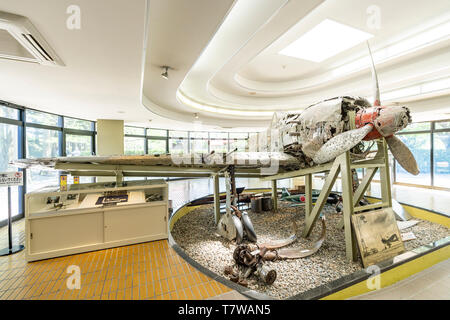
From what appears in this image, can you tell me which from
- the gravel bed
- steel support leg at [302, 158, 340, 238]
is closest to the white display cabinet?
the gravel bed

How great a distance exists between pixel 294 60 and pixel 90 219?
635cm

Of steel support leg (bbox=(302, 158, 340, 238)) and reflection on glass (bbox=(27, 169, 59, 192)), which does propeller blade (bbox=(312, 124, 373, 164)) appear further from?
reflection on glass (bbox=(27, 169, 59, 192))

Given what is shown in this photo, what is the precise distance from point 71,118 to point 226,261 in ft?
26.4

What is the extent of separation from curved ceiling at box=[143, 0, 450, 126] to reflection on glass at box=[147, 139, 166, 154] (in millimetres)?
3866

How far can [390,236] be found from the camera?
9.46ft

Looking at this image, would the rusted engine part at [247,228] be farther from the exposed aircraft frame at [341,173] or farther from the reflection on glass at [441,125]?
the reflection on glass at [441,125]

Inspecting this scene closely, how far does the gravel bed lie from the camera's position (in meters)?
2.38

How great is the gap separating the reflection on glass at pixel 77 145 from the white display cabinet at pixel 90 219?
16.7ft

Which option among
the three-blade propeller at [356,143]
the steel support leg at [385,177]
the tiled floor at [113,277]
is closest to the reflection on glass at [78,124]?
the tiled floor at [113,277]

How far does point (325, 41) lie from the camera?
4.57 m

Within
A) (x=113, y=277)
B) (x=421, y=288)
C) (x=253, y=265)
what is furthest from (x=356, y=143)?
(x=113, y=277)

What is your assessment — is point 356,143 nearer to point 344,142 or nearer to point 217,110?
point 344,142
